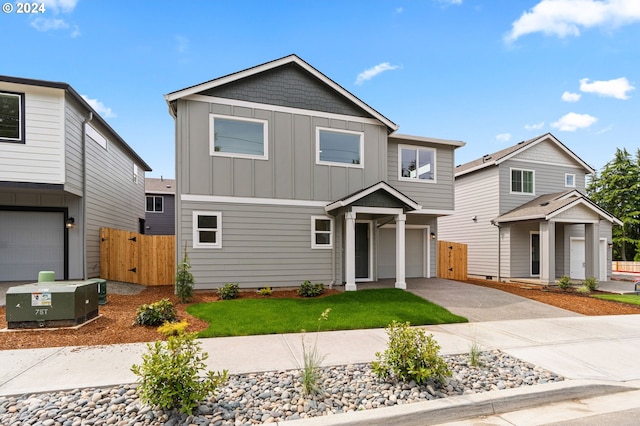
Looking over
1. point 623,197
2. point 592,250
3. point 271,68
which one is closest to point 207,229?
point 271,68

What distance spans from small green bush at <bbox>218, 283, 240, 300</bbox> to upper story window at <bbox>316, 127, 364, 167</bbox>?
16.2ft

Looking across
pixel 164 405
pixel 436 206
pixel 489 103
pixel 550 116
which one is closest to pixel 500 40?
pixel 489 103

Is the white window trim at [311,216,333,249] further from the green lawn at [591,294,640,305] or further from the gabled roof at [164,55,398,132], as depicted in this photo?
the green lawn at [591,294,640,305]

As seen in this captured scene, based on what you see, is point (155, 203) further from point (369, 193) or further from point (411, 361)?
point (411, 361)

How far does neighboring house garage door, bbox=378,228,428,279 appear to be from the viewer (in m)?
13.3

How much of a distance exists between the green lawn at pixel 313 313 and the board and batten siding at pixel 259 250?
1621 mm

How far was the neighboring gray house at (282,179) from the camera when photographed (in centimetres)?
1003

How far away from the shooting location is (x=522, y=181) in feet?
54.4

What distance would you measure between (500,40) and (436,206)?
244 inches

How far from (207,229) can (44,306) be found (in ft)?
14.5

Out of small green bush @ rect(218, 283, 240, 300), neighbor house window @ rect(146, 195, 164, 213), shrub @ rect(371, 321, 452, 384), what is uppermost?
neighbor house window @ rect(146, 195, 164, 213)

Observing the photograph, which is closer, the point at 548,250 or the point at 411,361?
the point at 411,361

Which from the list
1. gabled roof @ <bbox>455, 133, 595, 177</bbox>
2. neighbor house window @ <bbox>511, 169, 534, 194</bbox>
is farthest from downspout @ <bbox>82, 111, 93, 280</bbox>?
neighbor house window @ <bbox>511, 169, 534, 194</bbox>

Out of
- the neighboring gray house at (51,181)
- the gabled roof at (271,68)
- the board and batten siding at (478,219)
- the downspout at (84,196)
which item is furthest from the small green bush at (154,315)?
the board and batten siding at (478,219)
